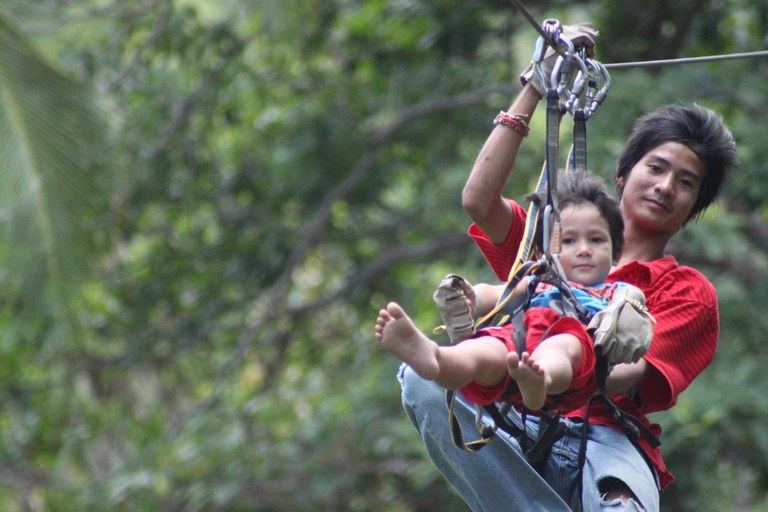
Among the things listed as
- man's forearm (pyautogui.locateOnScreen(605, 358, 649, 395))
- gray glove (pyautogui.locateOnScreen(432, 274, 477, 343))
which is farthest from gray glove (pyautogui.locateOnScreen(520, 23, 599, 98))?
man's forearm (pyautogui.locateOnScreen(605, 358, 649, 395))

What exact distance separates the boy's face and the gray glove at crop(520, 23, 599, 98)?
11.0 inches

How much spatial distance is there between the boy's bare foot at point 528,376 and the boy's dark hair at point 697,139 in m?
0.83

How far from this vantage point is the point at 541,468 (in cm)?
228

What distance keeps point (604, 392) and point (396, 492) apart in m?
4.39

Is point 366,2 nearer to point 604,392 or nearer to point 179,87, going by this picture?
point 179,87

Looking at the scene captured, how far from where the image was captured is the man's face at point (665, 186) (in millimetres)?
2350

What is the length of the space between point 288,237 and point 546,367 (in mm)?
4539

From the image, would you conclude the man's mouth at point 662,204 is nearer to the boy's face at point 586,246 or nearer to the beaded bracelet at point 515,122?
the boy's face at point 586,246

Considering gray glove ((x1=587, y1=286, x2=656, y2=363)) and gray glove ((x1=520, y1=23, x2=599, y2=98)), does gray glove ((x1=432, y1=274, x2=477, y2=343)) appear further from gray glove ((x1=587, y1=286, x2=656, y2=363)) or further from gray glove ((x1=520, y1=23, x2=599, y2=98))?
gray glove ((x1=520, y1=23, x2=599, y2=98))

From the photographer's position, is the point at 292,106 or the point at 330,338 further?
the point at 330,338

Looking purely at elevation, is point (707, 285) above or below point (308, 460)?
below

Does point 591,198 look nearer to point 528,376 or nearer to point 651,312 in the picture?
point 651,312

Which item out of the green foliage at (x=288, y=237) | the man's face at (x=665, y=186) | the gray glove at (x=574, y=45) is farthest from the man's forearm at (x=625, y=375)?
the green foliage at (x=288, y=237)

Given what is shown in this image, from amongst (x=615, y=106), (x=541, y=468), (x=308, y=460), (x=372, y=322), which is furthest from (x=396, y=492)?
(x=541, y=468)
